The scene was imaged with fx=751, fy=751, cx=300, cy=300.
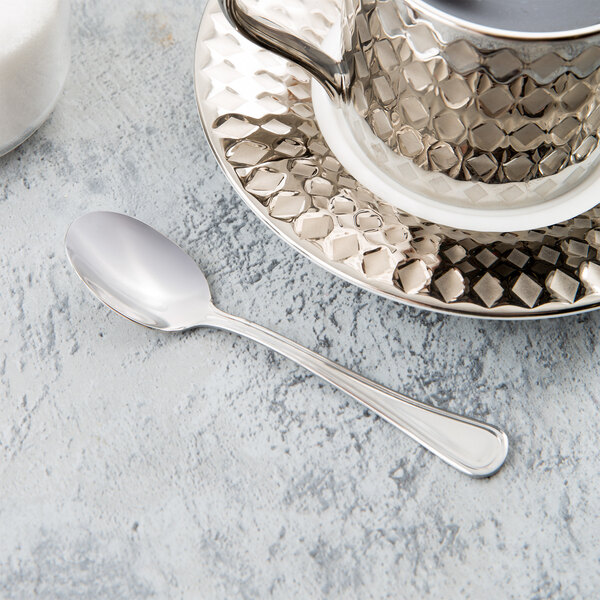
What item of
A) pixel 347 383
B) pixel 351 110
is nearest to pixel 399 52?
pixel 351 110

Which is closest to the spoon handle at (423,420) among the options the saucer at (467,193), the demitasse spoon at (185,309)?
the demitasse spoon at (185,309)

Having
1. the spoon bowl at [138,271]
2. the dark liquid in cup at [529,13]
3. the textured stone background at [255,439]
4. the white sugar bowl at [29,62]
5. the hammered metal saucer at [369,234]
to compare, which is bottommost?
the textured stone background at [255,439]

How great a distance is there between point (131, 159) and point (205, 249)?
0.10m

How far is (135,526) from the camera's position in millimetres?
421

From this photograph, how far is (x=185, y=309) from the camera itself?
48 cm

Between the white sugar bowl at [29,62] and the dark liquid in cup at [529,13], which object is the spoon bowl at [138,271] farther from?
the dark liquid in cup at [529,13]

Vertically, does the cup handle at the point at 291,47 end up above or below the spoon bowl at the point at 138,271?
above

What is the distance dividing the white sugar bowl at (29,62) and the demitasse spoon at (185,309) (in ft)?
0.33

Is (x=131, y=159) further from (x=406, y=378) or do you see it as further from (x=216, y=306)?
(x=406, y=378)

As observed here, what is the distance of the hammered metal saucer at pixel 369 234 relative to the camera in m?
0.42

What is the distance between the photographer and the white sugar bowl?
0.49 m

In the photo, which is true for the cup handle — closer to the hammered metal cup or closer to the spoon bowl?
the hammered metal cup

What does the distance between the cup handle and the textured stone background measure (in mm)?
120

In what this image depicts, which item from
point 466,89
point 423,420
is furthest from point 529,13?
point 423,420
